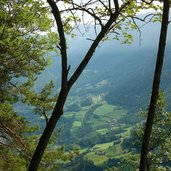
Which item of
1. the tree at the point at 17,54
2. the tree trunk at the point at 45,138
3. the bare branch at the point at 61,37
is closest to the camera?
the tree trunk at the point at 45,138

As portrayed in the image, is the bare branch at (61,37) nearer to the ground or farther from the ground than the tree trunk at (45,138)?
farther from the ground

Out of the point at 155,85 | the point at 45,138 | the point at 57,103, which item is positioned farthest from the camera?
the point at 155,85

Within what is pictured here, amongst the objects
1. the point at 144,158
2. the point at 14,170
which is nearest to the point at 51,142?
the point at 14,170

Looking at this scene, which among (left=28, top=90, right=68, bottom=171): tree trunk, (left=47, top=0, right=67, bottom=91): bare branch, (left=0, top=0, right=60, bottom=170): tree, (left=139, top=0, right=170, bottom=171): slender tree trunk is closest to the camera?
(left=28, top=90, right=68, bottom=171): tree trunk

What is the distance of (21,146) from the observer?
1728 cm

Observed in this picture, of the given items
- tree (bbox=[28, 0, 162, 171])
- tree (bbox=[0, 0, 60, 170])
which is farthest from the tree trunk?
tree (bbox=[0, 0, 60, 170])

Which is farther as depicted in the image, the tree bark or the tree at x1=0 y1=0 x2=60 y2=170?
the tree at x1=0 y1=0 x2=60 y2=170

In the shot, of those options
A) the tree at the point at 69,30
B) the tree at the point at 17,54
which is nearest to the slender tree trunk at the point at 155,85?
the tree at the point at 69,30

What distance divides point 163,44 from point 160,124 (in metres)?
25.6

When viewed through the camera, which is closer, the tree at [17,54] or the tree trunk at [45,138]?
the tree trunk at [45,138]

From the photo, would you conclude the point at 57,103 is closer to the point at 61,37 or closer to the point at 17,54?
the point at 61,37

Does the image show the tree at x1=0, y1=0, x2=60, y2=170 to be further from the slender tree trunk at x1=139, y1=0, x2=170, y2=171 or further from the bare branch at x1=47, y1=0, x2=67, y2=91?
the slender tree trunk at x1=139, y1=0, x2=170, y2=171

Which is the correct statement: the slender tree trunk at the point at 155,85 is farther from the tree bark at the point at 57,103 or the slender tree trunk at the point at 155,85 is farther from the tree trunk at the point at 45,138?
the tree trunk at the point at 45,138

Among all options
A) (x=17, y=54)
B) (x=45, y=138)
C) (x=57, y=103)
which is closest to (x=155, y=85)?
(x=57, y=103)
